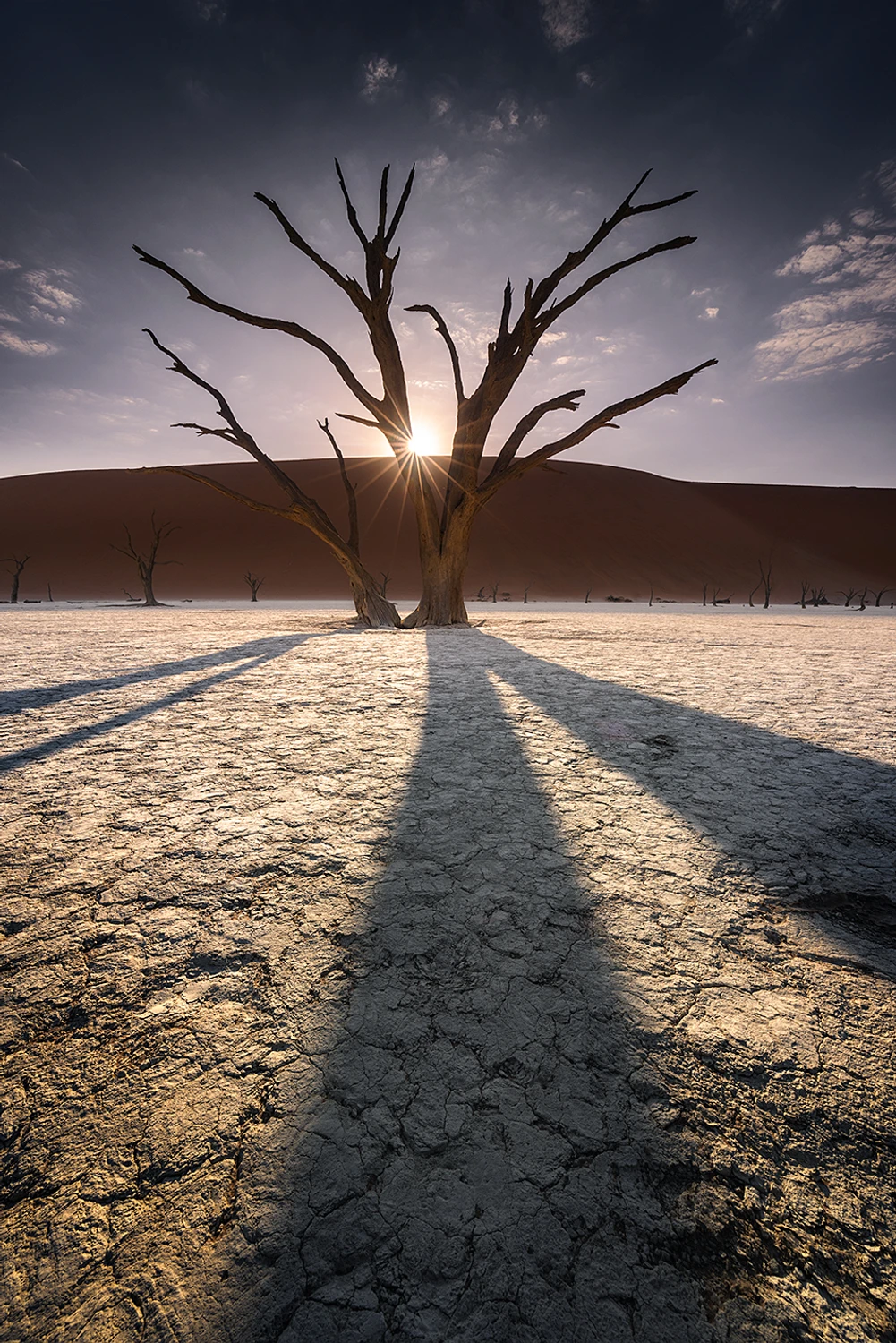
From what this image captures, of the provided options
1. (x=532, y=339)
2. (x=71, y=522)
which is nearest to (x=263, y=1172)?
(x=532, y=339)

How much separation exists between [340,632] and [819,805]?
296 inches

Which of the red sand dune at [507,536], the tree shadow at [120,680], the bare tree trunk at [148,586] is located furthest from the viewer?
the red sand dune at [507,536]

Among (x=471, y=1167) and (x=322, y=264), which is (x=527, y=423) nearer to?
(x=322, y=264)

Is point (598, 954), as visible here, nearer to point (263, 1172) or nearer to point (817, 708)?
point (263, 1172)

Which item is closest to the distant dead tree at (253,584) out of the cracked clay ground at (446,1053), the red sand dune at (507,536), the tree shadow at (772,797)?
the red sand dune at (507,536)

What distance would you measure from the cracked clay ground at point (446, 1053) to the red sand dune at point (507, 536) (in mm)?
39001

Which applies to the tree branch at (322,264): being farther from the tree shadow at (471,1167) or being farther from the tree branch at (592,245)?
the tree shadow at (471,1167)

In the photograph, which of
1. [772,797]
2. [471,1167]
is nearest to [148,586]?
[772,797]

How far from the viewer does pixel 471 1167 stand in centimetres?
78

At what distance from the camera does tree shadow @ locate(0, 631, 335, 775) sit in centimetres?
246

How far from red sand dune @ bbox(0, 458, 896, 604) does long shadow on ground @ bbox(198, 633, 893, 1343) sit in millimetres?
39665

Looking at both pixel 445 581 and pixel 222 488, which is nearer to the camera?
pixel 222 488

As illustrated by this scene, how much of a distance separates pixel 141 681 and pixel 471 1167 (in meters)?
4.06

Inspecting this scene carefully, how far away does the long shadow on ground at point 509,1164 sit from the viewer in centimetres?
64
